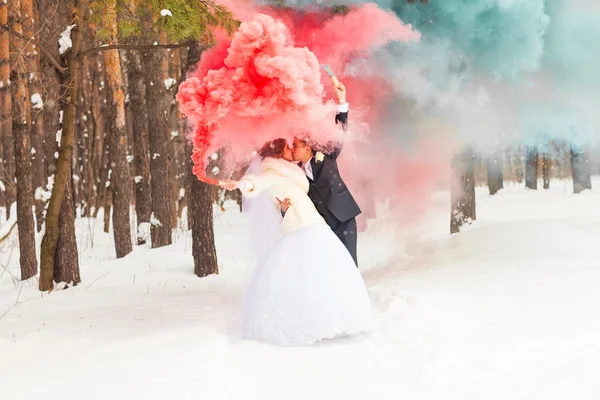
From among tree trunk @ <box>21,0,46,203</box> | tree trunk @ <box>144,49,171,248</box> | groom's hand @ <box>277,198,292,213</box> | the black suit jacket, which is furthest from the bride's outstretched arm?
tree trunk @ <box>21,0,46,203</box>

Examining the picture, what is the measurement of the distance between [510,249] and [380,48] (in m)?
3.13

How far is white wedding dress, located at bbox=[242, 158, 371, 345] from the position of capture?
5070 millimetres

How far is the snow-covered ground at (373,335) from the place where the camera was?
400cm

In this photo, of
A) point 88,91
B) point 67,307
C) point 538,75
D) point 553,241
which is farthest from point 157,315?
point 88,91

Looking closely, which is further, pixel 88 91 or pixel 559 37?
pixel 88 91

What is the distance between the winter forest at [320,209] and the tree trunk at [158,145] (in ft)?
0.14

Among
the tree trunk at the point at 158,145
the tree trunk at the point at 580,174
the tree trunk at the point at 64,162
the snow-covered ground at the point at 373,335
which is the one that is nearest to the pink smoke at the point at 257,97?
the snow-covered ground at the point at 373,335

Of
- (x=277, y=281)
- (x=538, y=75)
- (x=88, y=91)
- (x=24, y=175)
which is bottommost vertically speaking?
(x=277, y=281)

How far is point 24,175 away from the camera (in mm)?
9227

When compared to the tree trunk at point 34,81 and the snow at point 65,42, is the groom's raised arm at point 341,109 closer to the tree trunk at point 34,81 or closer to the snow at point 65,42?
the snow at point 65,42

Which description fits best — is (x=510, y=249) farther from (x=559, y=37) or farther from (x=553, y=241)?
(x=559, y=37)

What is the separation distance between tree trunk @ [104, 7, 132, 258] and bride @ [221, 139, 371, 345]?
23.1 feet

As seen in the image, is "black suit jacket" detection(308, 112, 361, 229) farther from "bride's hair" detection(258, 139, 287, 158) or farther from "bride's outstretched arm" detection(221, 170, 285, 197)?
"bride's outstretched arm" detection(221, 170, 285, 197)

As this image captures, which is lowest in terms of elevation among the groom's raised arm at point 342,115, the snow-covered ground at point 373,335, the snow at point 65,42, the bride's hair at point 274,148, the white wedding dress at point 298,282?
the snow-covered ground at point 373,335
